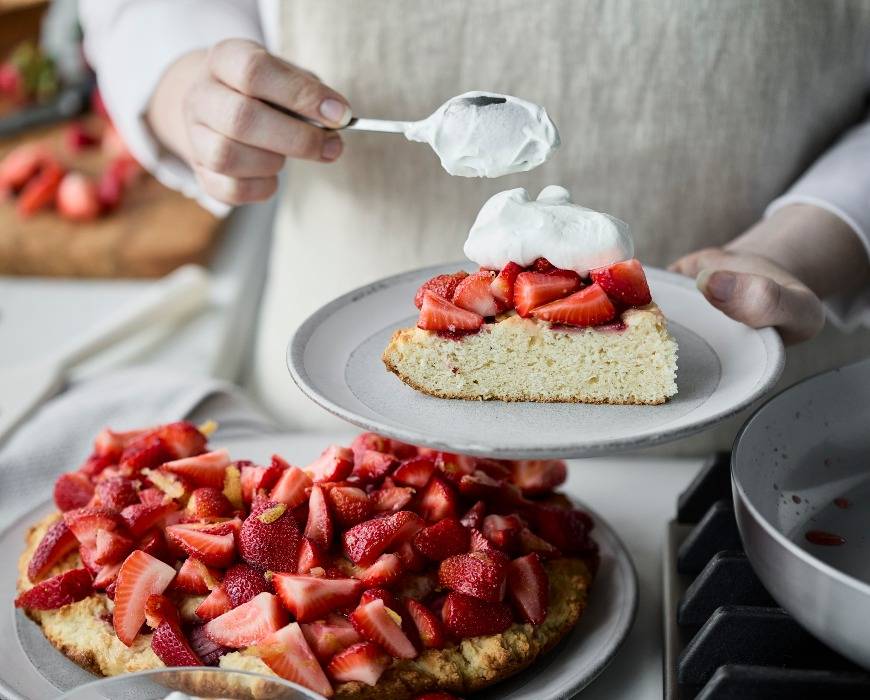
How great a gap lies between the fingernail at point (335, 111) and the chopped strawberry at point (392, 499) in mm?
486

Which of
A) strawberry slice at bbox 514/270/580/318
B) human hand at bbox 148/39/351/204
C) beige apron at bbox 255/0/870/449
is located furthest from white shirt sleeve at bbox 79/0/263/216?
strawberry slice at bbox 514/270/580/318

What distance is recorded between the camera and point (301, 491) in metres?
1.25

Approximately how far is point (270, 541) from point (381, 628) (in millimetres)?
171

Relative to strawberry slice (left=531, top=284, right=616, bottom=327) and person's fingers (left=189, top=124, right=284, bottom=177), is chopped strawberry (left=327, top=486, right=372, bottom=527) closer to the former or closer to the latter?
strawberry slice (left=531, top=284, right=616, bottom=327)

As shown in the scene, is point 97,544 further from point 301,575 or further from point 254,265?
point 254,265

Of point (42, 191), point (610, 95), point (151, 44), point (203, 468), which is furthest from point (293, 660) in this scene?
point (42, 191)

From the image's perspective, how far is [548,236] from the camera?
117 centimetres

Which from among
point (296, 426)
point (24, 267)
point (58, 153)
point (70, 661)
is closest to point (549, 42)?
point (296, 426)

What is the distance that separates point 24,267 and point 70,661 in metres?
1.94

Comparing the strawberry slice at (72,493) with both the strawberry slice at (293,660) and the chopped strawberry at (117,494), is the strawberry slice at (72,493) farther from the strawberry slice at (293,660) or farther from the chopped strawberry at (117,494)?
the strawberry slice at (293,660)

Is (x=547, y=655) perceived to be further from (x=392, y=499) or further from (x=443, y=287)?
(x=443, y=287)

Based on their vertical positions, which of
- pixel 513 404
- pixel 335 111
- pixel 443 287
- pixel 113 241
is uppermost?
pixel 335 111

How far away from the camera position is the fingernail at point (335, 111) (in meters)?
1.38

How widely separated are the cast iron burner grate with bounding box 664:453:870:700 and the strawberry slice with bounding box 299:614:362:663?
34cm
